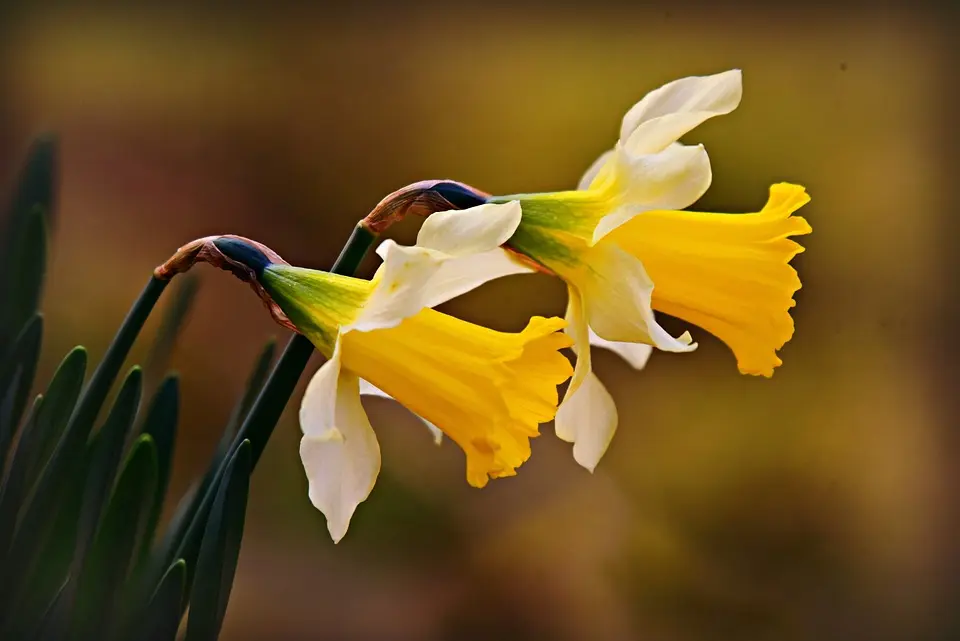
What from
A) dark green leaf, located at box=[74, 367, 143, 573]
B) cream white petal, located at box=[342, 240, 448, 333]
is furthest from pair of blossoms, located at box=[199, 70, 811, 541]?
dark green leaf, located at box=[74, 367, 143, 573]

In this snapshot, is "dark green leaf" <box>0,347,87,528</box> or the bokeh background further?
the bokeh background

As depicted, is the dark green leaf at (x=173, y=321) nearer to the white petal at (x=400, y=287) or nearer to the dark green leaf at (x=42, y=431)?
the dark green leaf at (x=42, y=431)

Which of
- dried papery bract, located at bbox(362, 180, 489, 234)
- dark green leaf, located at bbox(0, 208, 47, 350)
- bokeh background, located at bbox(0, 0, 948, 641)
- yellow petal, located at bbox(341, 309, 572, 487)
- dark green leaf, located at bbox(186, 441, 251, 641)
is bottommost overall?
bokeh background, located at bbox(0, 0, 948, 641)

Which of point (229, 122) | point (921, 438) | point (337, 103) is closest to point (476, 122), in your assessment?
point (337, 103)

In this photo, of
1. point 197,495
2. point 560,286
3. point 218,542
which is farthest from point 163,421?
point 560,286

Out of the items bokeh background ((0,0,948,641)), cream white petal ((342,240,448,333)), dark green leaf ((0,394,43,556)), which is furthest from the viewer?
bokeh background ((0,0,948,641))

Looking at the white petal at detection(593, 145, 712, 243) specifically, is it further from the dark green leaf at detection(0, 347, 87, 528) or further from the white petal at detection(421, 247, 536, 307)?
the dark green leaf at detection(0, 347, 87, 528)

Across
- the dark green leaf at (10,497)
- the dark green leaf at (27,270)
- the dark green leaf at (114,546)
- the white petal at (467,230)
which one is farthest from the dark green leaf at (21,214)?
the white petal at (467,230)
